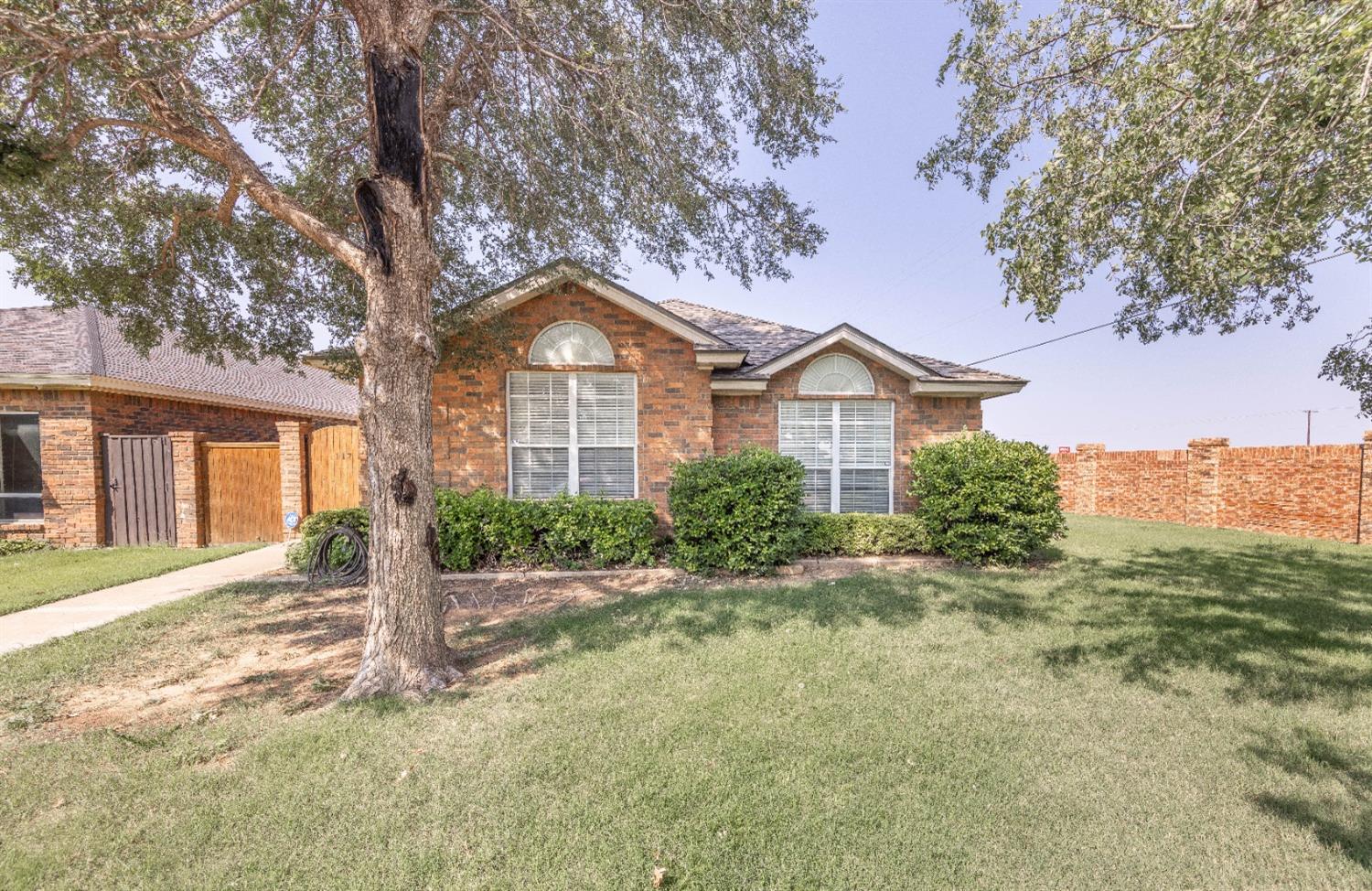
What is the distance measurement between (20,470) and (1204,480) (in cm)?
2687

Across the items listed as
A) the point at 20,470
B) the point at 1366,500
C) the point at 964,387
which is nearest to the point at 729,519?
the point at 964,387

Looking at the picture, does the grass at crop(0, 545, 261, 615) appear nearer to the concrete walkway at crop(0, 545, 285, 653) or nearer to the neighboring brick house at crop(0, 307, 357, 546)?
the concrete walkway at crop(0, 545, 285, 653)

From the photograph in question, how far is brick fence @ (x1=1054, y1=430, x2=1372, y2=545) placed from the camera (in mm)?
10966

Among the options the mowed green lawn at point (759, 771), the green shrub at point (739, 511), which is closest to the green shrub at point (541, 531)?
the green shrub at point (739, 511)

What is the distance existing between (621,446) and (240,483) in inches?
334

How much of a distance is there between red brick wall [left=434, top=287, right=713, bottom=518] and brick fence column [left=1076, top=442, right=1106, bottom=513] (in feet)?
50.7

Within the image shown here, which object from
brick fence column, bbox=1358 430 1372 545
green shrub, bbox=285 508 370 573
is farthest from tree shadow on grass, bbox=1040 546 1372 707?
green shrub, bbox=285 508 370 573

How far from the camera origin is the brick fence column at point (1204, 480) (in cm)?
1351

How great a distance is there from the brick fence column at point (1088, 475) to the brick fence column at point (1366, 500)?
6.54 meters

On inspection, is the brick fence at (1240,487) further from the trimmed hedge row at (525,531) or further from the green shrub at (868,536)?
the trimmed hedge row at (525,531)

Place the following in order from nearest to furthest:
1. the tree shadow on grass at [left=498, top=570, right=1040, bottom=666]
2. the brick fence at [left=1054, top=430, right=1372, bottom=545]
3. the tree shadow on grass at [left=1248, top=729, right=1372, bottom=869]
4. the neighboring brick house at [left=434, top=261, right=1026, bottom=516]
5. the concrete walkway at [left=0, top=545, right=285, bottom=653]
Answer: the tree shadow on grass at [left=1248, top=729, right=1372, bottom=869], the tree shadow on grass at [left=498, top=570, right=1040, bottom=666], the concrete walkway at [left=0, top=545, right=285, bottom=653], the neighboring brick house at [left=434, top=261, right=1026, bottom=516], the brick fence at [left=1054, top=430, right=1372, bottom=545]

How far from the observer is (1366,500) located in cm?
1070

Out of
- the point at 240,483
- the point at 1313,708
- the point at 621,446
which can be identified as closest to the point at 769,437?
the point at 621,446

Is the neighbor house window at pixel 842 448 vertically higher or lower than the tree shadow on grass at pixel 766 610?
higher
